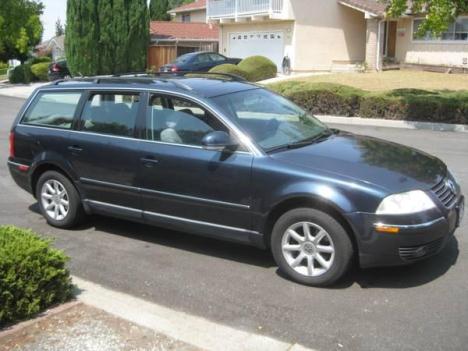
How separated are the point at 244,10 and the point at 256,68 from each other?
685 centimetres

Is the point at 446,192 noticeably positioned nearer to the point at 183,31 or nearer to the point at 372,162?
the point at 372,162

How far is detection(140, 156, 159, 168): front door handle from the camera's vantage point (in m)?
5.48

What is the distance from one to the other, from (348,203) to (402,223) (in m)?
0.42

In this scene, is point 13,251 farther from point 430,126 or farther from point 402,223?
point 430,126

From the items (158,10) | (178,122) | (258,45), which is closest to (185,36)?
(258,45)

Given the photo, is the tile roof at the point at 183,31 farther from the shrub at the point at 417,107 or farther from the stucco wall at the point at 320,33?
the shrub at the point at 417,107

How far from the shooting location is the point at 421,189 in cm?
456

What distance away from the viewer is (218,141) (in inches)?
196

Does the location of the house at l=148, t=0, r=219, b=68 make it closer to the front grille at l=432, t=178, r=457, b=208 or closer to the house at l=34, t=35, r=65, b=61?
the house at l=34, t=35, r=65, b=61

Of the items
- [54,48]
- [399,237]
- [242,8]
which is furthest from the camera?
[54,48]

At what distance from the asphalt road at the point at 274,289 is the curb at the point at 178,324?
193 mm

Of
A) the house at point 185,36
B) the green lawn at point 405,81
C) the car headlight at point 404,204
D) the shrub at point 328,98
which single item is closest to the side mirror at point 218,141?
the car headlight at point 404,204

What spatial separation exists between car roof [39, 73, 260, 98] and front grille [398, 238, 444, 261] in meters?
2.22

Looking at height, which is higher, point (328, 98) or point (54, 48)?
point (54, 48)
